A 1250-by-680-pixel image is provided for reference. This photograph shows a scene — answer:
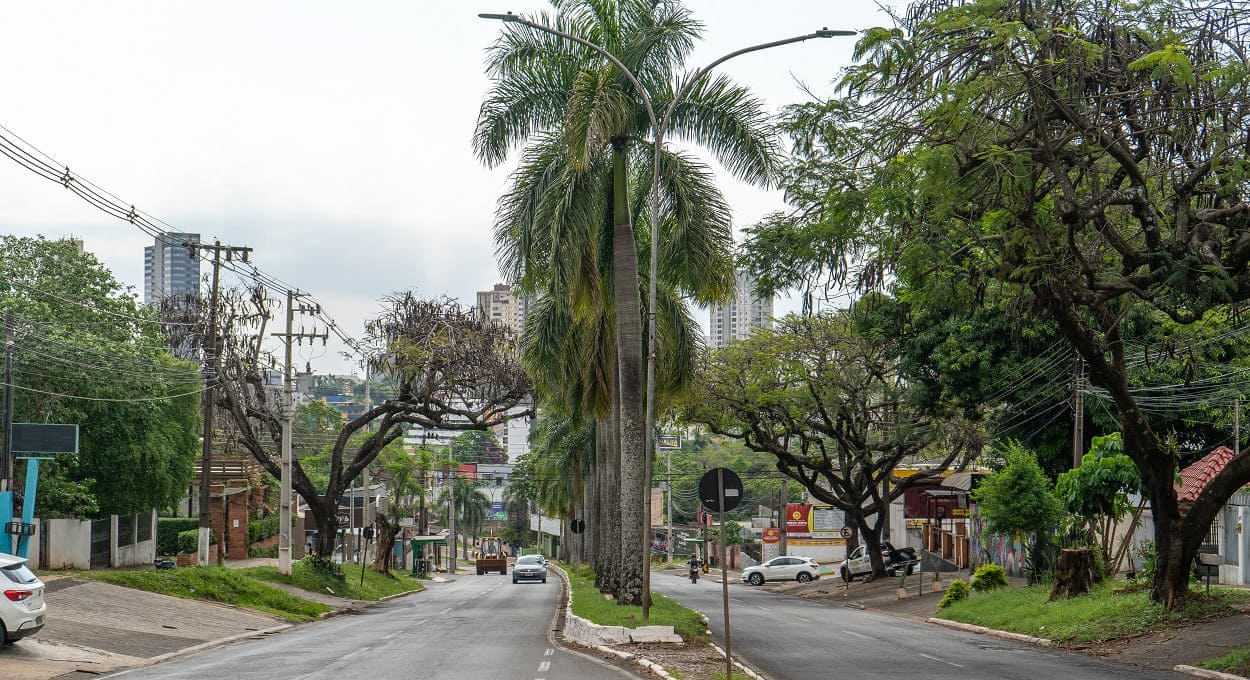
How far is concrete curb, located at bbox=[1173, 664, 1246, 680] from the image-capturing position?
16003mm

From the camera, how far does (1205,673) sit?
54.8ft

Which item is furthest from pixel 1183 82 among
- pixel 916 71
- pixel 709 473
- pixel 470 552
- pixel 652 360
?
pixel 470 552

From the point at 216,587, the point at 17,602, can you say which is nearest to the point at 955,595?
the point at 216,587

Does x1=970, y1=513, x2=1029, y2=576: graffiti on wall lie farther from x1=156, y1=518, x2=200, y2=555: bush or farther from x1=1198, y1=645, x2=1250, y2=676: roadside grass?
x1=156, y1=518, x2=200, y2=555: bush

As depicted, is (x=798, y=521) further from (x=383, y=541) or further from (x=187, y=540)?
(x=187, y=540)

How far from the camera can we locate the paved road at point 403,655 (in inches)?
648

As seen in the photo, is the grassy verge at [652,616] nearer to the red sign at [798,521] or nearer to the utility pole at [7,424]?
the utility pole at [7,424]

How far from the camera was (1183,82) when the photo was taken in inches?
537

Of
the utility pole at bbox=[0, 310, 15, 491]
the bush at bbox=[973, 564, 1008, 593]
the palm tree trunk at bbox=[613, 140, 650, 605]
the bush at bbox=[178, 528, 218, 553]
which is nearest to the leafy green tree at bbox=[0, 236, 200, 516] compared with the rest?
the utility pole at bbox=[0, 310, 15, 491]

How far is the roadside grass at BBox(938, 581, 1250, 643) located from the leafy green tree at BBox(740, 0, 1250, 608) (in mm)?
6860

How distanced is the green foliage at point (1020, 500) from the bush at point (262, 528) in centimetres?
3782

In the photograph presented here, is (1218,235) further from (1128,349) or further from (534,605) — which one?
(534,605)

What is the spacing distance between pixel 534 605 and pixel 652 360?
19.1 m

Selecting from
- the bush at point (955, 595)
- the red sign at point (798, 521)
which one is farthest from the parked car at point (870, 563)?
the red sign at point (798, 521)
